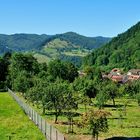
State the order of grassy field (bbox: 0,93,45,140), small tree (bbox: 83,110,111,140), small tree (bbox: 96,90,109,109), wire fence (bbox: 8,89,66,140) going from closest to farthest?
wire fence (bbox: 8,89,66,140) < small tree (bbox: 83,110,111,140) < grassy field (bbox: 0,93,45,140) < small tree (bbox: 96,90,109,109)

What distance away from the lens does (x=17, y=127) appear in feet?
167

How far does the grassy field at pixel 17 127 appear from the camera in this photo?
4466cm

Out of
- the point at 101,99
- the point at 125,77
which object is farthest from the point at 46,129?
the point at 125,77

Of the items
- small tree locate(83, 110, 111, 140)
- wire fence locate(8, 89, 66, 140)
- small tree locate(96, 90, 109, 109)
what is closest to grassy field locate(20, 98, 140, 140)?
wire fence locate(8, 89, 66, 140)

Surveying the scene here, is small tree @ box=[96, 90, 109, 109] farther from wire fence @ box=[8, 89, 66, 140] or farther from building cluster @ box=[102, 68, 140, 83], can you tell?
building cluster @ box=[102, 68, 140, 83]

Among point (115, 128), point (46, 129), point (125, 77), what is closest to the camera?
point (46, 129)

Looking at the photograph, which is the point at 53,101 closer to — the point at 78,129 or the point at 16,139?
the point at 78,129

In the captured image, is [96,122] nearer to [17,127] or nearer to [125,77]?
[17,127]

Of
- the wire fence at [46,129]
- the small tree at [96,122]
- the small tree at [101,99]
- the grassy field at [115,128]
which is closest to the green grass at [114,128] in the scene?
the grassy field at [115,128]

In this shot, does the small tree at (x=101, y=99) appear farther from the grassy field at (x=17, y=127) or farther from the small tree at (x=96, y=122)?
the small tree at (x=96, y=122)

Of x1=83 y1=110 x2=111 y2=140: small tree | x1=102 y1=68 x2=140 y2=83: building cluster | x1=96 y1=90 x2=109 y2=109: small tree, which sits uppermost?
x1=83 y1=110 x2=111 y2=140: small tree

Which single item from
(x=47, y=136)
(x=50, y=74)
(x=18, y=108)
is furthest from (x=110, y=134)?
(x=50, y=74)

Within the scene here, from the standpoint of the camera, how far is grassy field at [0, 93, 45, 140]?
4466cm

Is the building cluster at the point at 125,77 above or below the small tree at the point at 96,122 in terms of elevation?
below
